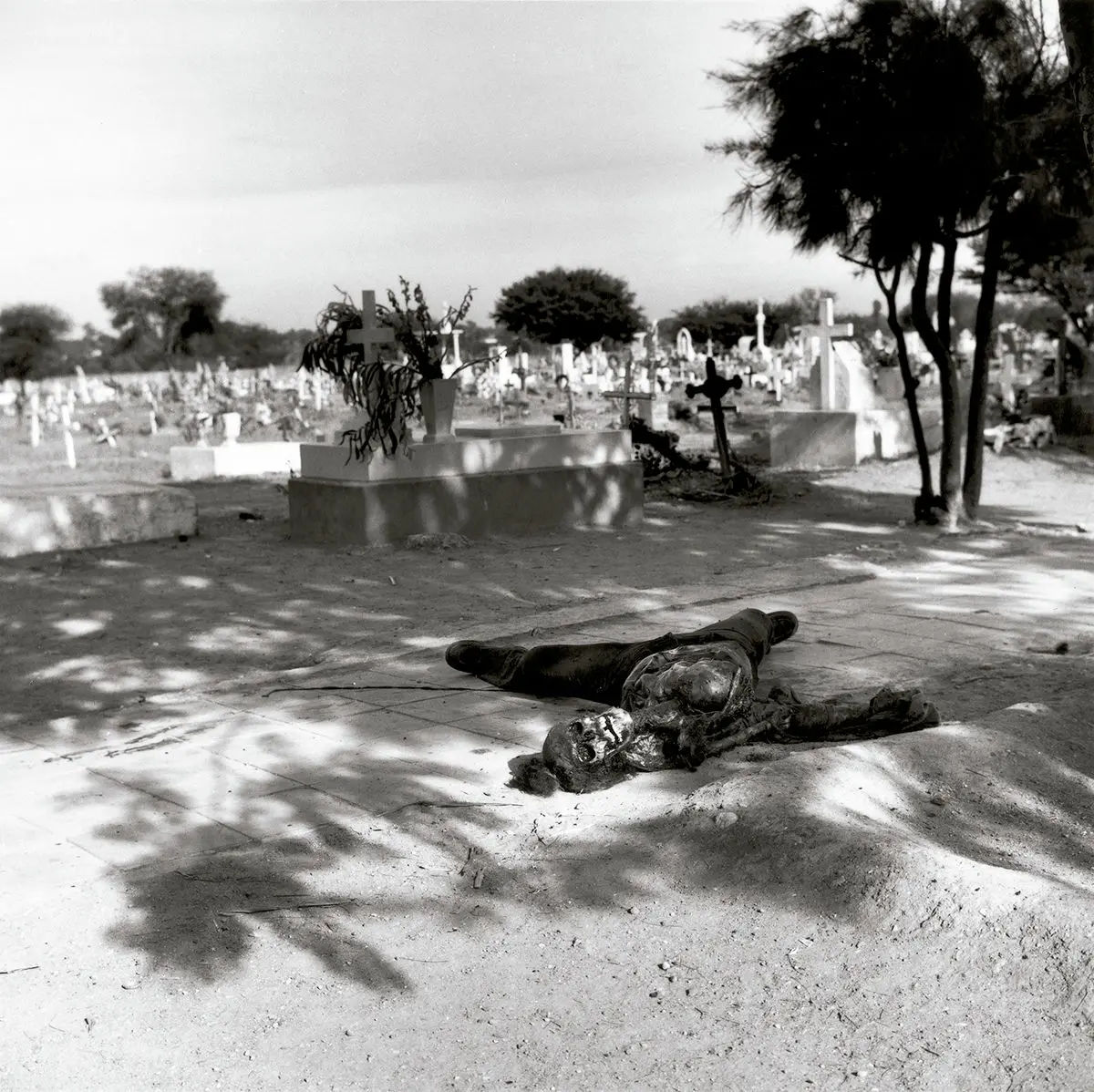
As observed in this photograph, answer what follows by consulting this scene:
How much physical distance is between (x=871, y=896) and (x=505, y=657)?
2936 mm

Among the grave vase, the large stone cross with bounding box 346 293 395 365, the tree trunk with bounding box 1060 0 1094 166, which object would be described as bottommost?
the grave vase

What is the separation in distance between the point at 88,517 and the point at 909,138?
6.98m

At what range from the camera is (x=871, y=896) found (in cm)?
345

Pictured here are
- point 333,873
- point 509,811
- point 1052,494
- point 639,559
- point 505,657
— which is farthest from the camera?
point 1052,494

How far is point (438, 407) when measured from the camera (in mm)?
11680

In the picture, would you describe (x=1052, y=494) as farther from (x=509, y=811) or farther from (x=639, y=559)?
(x=509, y=811)

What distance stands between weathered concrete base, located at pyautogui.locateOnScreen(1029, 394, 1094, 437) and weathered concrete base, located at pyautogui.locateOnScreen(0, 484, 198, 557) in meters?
12.7

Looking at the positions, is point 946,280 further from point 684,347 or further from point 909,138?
point 684,347

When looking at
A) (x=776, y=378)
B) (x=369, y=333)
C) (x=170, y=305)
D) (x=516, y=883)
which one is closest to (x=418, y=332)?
(x=369, y=333)

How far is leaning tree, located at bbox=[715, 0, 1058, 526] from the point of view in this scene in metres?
10.3

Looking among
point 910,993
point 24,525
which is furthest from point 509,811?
point 24,525

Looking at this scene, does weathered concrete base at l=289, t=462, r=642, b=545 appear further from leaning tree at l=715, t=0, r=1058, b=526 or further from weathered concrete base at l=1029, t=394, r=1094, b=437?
weathered concrete base at l=1029, t=394, r=1094, b=437

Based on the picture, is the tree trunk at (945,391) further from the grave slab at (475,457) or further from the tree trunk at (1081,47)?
the tree trunk at (1081,47)

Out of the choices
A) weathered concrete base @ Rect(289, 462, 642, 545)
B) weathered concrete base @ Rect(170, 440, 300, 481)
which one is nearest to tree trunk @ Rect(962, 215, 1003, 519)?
weathered concrete base @ Rect(289, 462, 642, 545)
